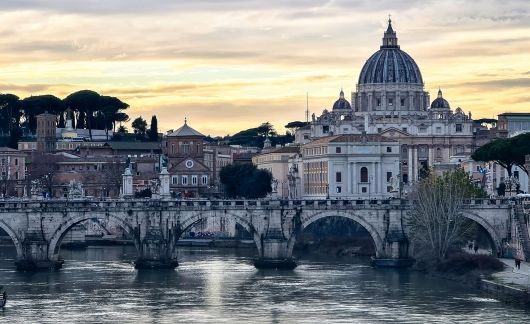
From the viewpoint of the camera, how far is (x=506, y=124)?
164750 mm

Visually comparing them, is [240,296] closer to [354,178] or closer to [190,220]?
[190,220]

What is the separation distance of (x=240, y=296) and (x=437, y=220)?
16.0 m

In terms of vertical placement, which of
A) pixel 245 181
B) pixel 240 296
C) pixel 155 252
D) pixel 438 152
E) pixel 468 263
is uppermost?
pixel 438 152

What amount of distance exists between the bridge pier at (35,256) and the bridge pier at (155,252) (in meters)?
4.50

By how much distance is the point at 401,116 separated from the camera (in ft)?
582

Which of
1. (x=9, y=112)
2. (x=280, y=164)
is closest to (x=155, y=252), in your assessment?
(x=280, y=164)

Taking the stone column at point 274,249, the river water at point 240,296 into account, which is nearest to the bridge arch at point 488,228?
the river water at point 240,296

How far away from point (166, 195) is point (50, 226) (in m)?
10.3

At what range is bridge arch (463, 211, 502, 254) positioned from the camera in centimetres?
9875

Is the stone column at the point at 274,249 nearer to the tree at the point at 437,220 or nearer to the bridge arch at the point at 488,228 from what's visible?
the tree at the point at 437,220

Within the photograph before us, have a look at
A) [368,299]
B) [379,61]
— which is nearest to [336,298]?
[368,299]

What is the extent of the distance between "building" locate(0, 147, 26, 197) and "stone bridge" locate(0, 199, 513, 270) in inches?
2165

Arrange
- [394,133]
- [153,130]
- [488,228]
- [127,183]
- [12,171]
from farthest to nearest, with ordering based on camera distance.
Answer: [153,130] < [394,133] < [12,171] < [127,183] < [488,228]

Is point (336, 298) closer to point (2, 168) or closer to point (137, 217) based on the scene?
point (137, 217)
